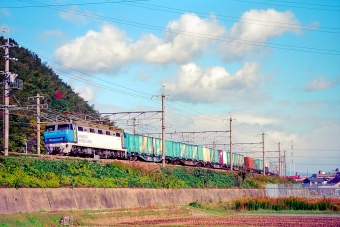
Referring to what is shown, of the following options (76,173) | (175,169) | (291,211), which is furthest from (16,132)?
(291,211)

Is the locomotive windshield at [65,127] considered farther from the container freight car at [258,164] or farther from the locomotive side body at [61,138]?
the container freight car at [258,164]

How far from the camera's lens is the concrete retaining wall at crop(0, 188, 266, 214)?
29977mm

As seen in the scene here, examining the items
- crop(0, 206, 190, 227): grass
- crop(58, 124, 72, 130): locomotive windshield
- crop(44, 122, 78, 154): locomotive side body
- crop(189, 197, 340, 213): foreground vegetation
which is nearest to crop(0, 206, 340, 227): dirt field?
Answer: crop(0, 206, 190, 227): grass

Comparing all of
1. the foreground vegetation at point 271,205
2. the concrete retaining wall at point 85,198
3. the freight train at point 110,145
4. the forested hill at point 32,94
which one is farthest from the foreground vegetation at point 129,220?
the forested hill at point 32,94

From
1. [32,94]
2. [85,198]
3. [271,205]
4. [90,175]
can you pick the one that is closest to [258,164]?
[32,94]

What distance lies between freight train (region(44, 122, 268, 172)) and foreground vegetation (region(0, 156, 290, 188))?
398cm

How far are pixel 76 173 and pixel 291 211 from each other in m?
21.8

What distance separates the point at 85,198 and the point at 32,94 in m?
50.7

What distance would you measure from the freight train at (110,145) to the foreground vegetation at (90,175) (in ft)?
13.1

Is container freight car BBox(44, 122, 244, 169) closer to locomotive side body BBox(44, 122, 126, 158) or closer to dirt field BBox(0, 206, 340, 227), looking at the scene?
locomotive side body BBox(44, 122, 126, 158)

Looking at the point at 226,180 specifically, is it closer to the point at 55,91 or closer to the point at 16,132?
the point at 16,132

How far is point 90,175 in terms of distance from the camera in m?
41.4

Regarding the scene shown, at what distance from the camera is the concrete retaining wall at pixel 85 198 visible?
98.3 ft

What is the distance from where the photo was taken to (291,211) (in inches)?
1934
